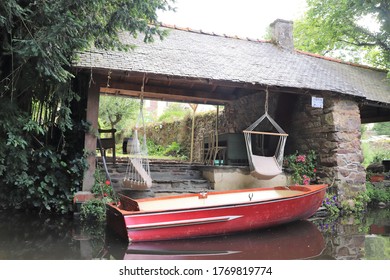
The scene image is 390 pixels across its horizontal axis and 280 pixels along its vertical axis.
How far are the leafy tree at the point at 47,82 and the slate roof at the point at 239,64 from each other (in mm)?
815

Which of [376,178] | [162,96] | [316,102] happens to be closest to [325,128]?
[316,102]

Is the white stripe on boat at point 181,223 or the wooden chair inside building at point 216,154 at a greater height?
the wooden chair inside building at point 216,154

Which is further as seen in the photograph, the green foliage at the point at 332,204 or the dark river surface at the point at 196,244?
the green foliage at the point at 332,204

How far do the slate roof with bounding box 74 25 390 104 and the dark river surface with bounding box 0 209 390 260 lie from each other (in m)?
2.60

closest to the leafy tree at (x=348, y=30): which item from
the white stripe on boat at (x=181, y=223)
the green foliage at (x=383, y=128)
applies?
the green foliage at (x=383, y=128)

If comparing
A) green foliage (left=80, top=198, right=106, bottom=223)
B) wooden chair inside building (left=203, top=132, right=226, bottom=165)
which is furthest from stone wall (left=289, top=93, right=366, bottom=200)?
green foliage (left=80, top=198, right=106, bottom=223)

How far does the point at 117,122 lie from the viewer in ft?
44.2

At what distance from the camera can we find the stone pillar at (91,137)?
5691 millimetres

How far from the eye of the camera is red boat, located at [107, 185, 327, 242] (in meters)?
3.95

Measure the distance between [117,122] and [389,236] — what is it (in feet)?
35.9

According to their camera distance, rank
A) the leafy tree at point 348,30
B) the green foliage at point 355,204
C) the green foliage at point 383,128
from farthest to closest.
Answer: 1. the green foliage at point 383,128
2. the leafy tree at point 348,30
3. the green foliage at point 355,204

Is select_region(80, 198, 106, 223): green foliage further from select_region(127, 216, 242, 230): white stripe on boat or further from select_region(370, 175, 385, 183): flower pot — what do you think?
select_region(370, 175, 385, 183): flower pot

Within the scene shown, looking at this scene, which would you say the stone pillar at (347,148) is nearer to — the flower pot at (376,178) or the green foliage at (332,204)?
the green foliage at (332,204)
